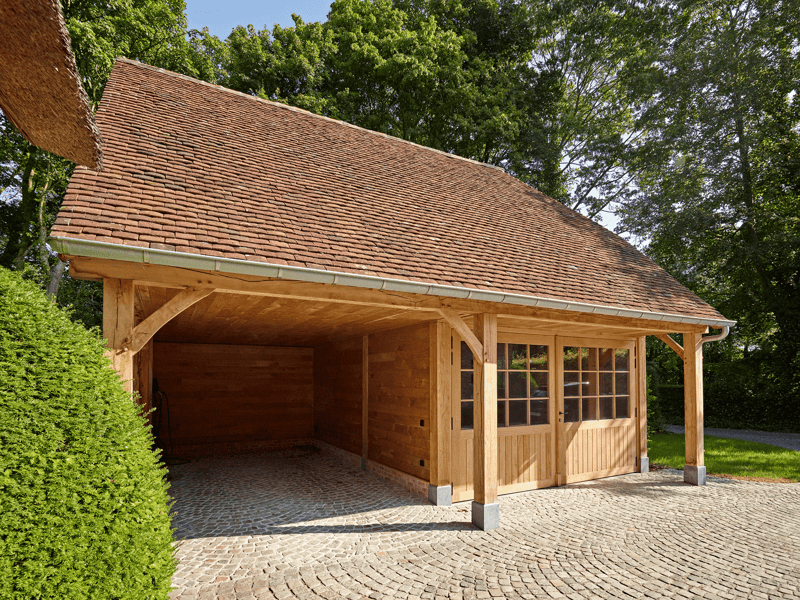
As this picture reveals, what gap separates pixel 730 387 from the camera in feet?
48.8

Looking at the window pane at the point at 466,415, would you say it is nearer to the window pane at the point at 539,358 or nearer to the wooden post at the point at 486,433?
the wooden post at the point at 486,433

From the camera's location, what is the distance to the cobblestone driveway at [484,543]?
3604mm

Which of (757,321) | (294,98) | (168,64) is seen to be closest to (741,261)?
(757,321)

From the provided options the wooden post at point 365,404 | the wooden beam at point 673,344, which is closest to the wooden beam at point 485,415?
the wooden post at point 365,404

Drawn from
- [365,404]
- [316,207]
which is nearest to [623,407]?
[365,404]

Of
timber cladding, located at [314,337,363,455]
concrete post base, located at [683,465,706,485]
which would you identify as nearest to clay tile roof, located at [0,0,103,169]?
timber cladding, located at [314,337,363,455]

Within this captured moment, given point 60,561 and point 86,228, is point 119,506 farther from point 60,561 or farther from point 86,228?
point 86,228

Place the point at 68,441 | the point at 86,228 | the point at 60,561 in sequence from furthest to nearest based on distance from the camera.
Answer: the point at 86,228, the point at 68,441, the point at 60,561

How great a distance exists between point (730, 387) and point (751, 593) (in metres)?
13.8

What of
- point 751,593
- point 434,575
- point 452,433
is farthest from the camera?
point 452,433

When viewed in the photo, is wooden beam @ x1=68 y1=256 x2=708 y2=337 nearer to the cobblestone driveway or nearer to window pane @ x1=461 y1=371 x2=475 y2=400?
window pane @ x1=461 y1=371 x2=475 y2=400

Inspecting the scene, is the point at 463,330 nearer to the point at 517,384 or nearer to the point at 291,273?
the point at 291,273

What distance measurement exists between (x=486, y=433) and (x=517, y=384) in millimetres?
1753

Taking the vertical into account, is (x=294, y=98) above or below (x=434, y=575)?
above
